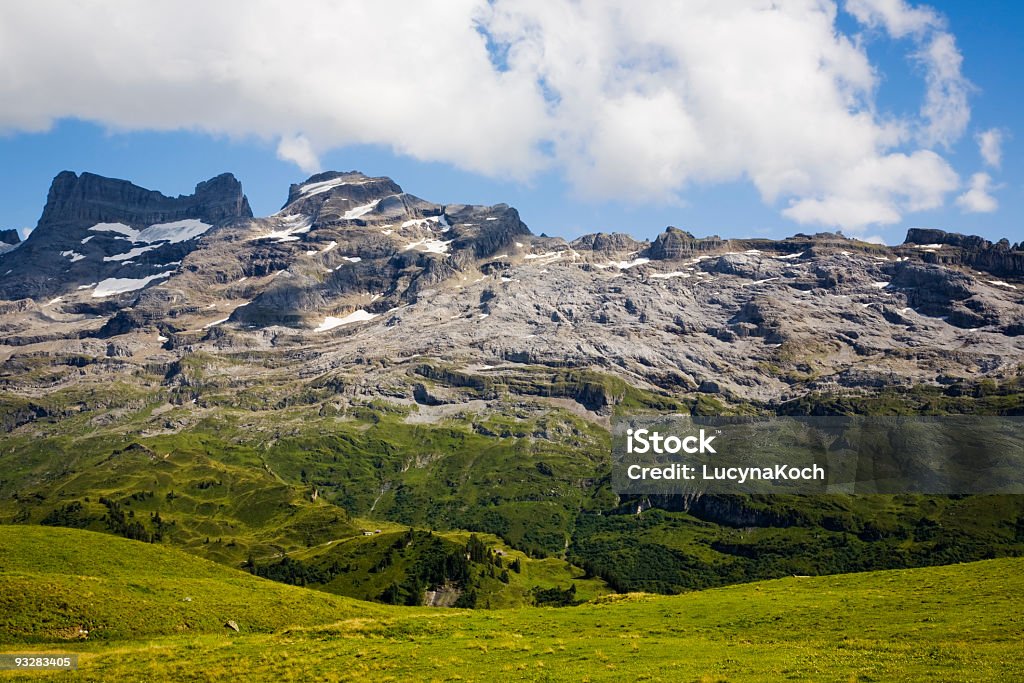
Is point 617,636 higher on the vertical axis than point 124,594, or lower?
higher

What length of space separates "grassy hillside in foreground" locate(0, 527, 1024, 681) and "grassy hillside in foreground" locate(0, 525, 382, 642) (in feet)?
1.09

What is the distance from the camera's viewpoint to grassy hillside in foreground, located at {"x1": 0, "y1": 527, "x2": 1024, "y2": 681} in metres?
45.9

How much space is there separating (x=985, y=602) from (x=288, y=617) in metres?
70.1

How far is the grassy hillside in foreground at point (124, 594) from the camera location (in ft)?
222

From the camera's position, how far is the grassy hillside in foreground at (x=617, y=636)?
4594 cm

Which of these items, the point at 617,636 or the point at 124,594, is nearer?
the point at 617,636

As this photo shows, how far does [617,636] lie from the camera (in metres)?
60.4

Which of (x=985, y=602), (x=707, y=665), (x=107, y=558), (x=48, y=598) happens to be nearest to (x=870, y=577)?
(x=985, y=602)

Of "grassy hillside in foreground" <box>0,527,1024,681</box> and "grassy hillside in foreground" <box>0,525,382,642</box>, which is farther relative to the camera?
"grassy hillside in foreground" <box>0,525,382,642</box>

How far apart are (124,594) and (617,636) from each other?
51857mm

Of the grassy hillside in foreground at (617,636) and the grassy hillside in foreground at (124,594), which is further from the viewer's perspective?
the grassy hillside in foreground at (124,594)

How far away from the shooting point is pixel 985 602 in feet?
193

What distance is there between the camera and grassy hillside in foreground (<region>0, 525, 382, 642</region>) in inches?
2662

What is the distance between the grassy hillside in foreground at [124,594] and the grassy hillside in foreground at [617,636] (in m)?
0.33
